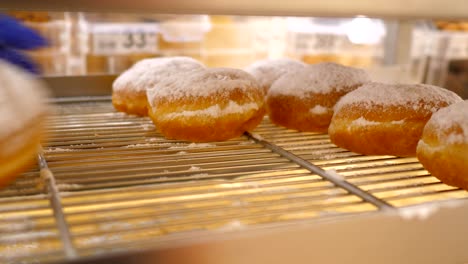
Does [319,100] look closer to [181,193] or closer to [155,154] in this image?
[155,154]

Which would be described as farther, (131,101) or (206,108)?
(131,101)

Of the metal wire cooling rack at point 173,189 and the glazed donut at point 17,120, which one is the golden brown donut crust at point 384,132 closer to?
the metal wire cooling rack at point 173,189

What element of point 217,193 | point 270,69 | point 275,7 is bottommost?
point 217,193

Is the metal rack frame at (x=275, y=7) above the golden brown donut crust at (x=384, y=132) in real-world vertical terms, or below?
above

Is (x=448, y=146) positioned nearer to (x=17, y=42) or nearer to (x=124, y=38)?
(x=17, y=42)

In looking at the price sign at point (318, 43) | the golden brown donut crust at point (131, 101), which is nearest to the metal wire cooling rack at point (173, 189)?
the golden brown donut crust at point (131, 101)

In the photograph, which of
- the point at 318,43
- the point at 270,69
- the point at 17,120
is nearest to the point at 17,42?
the point at 17,120

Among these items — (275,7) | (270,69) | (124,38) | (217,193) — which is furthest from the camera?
(124,38)
